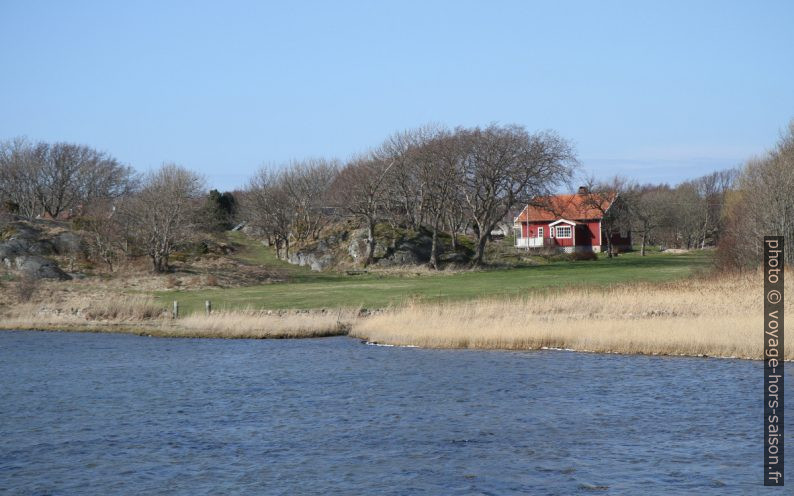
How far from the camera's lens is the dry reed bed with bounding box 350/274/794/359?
32.4 meters

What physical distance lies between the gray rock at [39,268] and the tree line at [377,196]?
6238 millimetres

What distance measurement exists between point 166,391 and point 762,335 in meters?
19.7

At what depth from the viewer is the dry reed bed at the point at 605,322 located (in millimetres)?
32406

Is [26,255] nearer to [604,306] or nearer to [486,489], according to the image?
[604,306]

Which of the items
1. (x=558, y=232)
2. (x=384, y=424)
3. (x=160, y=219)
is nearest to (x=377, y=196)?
(x=160, y=219)

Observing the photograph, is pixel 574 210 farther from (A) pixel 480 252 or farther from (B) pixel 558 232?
(A) pixel 480 252

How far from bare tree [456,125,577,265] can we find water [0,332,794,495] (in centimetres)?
4660

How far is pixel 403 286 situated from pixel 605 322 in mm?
25770

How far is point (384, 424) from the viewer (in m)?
23.0

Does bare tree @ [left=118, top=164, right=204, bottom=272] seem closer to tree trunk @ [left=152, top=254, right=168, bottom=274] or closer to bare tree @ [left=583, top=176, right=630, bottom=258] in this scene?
tree trunk @ [left=152, top=254, right=168, bottom=274]

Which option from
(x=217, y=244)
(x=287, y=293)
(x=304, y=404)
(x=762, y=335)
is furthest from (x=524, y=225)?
(x=304, y=404)

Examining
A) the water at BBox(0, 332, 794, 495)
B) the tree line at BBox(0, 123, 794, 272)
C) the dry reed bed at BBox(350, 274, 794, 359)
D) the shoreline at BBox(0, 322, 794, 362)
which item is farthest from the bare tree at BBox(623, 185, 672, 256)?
Result: the water at BBox(0, 332, 794, 495)

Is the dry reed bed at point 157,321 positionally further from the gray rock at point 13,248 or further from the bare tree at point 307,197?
the bare tree at point 307,197

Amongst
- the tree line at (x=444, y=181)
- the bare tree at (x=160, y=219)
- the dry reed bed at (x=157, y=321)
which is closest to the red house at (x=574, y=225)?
the tree line at (x=444, y=181)
